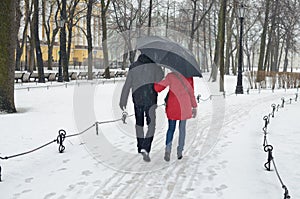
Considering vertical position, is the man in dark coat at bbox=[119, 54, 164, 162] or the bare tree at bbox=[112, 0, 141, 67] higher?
the bare tree at bbox=[112, 0, 141, 67]

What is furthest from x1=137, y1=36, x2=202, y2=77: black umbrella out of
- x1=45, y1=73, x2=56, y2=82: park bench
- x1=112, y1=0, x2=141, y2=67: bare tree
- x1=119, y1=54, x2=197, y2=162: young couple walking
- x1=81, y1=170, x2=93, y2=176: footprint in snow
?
x1=112, y1=0, x2=141, y2=67: bare tree

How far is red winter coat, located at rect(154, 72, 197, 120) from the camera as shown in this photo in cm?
632

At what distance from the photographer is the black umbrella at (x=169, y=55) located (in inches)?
250

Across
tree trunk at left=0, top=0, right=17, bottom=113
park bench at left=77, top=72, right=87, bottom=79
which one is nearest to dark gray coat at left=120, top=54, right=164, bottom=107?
tree trunk at left=0, top=0, right=17, bottom=113

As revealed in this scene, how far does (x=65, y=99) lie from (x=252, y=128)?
30.3ft

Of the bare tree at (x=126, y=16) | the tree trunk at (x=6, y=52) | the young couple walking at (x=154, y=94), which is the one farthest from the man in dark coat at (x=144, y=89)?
the bare tree at (x=126, y=16)

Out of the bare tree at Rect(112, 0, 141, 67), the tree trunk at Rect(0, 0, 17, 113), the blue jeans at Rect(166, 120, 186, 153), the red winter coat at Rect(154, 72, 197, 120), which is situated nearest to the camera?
the red winter coat at Rect(154, 72, 197, 120)

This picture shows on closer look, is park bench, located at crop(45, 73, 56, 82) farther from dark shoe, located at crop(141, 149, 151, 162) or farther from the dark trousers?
dark shoe, located at crop(141, 149, 151, 162)

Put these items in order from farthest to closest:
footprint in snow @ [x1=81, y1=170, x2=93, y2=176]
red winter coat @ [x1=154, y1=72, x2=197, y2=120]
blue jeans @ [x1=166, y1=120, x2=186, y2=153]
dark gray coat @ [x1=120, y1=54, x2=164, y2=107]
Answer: blue jeans @ [x1=166, y1=120, x2=186, y2=153] < dark gray coat @ [x1=120, y1=54, x2=164, y2=107] < red winter coat @ [x1=154, y1=72, x2=197, y2=120] < footprint in snow @ [x1=81, y1=170, x2=93, y2=176]

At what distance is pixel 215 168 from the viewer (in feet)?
20.7

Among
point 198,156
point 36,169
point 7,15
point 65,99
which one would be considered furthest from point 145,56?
point 65,99

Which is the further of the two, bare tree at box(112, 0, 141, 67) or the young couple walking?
bare tree at box(112, 0, 141, 67)

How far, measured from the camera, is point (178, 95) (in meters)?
6.33

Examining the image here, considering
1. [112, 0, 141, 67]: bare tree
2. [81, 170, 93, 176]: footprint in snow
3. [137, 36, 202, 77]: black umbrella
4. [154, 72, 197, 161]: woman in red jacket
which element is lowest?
[81, 170, 93, 176]: footprint in snow
